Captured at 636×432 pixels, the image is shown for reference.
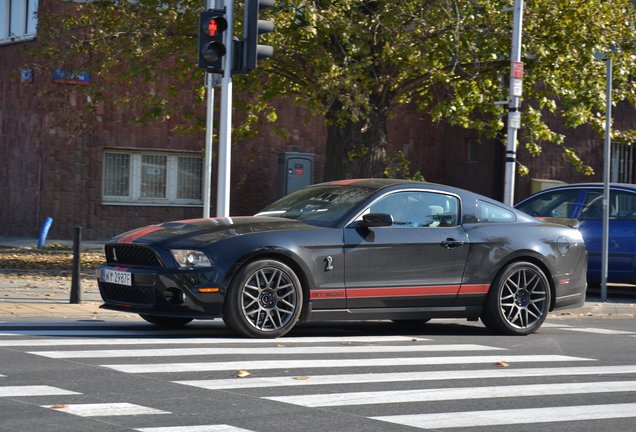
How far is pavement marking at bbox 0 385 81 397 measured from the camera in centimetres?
715

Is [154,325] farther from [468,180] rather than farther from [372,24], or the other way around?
[468,180]

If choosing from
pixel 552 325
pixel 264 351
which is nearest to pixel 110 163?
pixel 552 325

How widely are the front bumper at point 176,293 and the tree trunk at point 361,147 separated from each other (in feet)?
32.5

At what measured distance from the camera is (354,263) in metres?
10.9

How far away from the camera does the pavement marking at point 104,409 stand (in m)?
6.63

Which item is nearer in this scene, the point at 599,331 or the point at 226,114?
the point at 599,331

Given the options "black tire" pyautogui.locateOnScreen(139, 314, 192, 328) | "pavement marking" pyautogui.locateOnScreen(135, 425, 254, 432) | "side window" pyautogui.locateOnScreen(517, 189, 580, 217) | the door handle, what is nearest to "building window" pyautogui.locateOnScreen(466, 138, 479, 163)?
"side window" pyautogui.locateOnScreen(517, 189, 580, 217)

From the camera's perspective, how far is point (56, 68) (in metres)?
19.2

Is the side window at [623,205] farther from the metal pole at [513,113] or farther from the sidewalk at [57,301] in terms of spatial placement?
the metal pole at [513,113]

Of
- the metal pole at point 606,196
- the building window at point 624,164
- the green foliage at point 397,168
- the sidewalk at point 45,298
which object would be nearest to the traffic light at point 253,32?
the sidewalk at point 45,298

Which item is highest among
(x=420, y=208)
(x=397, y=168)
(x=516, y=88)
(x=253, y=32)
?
(x=253, y=32)

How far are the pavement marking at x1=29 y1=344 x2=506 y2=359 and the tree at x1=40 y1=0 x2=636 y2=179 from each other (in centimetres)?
768

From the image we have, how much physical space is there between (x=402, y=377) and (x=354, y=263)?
8.17 feet

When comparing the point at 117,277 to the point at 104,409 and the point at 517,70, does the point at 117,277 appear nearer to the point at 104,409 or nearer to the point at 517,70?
the point at 104,409
